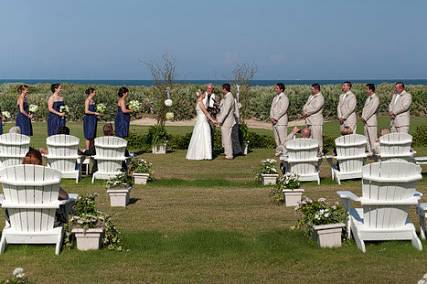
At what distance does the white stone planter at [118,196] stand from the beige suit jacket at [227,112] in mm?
9060

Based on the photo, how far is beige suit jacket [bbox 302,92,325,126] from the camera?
61.7ft

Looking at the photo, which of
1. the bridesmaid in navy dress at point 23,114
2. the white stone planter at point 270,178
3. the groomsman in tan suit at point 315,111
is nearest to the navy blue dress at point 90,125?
the bridesmaid in navy dress at point 23,114

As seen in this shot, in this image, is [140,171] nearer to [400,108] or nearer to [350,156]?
[350,156]

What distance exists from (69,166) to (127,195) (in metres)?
3.62

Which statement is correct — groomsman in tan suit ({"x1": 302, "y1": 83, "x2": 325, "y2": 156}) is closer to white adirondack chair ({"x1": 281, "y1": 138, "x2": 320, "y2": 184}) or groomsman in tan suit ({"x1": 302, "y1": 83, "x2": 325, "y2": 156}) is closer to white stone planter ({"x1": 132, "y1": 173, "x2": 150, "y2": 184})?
white adirondack chair ({"x1": 281, "y1": 138, "x2": 320, "y2": 184})

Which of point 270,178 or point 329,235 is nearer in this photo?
point 329,235

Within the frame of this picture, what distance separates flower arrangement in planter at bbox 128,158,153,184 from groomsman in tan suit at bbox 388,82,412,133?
6411 millimetres

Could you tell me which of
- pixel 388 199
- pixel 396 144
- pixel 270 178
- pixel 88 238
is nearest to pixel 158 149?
pixel 270 178

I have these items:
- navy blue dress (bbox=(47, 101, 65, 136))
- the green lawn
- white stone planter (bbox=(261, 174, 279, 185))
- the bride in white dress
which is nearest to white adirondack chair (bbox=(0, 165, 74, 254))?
A: the green lawn

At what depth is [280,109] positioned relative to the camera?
19.9 m

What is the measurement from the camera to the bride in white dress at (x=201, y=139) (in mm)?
20984

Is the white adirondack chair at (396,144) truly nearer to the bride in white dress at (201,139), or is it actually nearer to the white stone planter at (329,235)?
the white stone planter at (329,235)

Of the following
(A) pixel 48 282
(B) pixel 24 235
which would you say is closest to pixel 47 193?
(B) pixel 24 235

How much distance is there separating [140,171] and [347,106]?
6.20 metres
